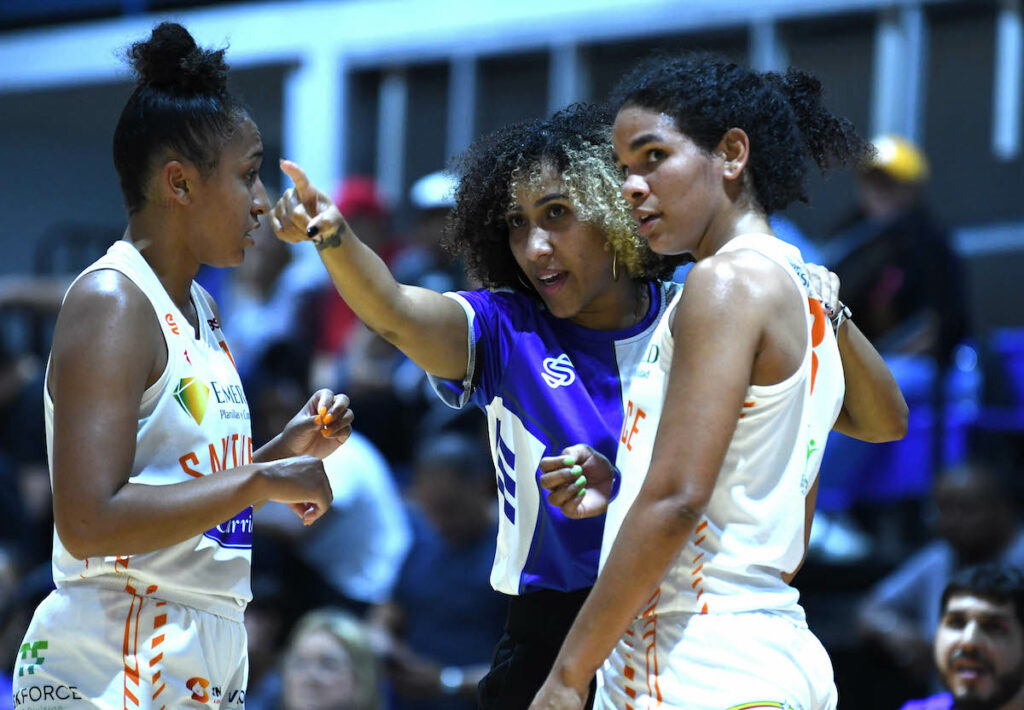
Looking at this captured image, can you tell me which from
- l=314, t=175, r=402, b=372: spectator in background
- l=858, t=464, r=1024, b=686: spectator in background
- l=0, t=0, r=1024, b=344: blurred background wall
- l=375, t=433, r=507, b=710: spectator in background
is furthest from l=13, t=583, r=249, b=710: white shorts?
l=314, t=175, r=402, b=372: spectator in background

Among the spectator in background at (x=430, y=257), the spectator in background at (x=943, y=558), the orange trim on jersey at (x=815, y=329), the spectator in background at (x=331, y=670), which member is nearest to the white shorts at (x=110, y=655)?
the orange trim on jersey at (x=815, y=329)

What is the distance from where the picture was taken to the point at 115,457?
2.37m

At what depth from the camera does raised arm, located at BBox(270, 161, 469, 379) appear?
2.69m

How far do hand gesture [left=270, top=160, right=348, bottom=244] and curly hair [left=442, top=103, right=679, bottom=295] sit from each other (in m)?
0.47

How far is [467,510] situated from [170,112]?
326cm

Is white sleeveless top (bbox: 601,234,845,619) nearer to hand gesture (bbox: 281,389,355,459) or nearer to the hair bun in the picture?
hand gesture (bbox: 281,389,355,459)

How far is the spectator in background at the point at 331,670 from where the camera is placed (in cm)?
495

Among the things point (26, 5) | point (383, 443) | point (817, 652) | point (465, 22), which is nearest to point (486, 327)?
point (817, 652)

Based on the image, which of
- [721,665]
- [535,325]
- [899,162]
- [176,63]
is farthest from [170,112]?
[899,162]

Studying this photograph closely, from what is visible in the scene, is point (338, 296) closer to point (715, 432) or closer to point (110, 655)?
point (110, 655)

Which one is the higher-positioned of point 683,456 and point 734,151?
point 734,151

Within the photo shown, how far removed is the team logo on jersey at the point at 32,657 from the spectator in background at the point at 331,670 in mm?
2551

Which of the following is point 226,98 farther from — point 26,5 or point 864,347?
point 26,5

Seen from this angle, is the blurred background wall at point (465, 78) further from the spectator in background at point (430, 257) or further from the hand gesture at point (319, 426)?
the hand gesture at point (319, 426)
